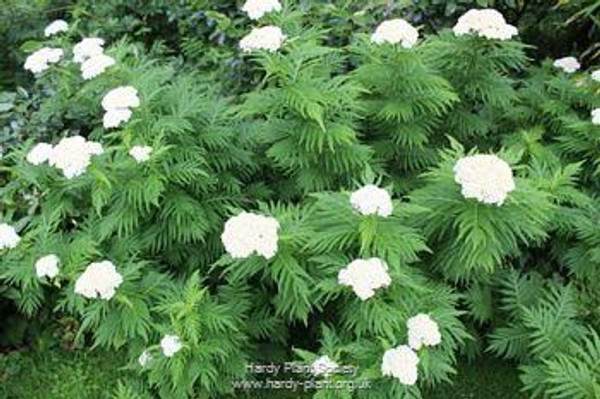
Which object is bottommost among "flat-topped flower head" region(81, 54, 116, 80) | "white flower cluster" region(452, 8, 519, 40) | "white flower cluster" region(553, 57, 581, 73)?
"white flower cluster" region(553, 57, 581, 73)

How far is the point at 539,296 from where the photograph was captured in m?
3.78

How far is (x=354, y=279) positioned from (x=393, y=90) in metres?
1.19

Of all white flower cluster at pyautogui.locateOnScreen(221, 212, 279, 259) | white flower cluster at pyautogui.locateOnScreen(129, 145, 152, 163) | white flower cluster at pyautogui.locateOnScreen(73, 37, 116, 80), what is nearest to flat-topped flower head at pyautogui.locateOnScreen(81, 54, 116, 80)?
white flower cluster at pyautogui.locateOnScreen(73, 37, 116, 80)

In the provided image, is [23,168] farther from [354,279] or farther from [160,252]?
[354,279]

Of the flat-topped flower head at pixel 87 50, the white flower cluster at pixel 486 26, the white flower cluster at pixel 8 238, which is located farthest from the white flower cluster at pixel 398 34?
the white flower cluster at pixel 8 238

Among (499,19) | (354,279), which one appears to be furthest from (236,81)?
(354,279)

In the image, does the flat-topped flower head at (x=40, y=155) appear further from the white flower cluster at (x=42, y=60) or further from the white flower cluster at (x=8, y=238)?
the white flower cluster at (x=42, y=60)

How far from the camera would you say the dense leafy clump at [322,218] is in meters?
3.24

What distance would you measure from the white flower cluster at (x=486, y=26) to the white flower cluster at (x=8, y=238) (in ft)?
7.99

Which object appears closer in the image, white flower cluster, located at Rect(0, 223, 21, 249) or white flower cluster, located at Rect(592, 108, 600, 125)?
white flower cluster, located at Rect(0, 223, 21, 249)

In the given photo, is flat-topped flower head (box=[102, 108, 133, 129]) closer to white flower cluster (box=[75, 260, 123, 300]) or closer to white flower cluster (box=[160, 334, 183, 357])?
white flower cluster (box=[75, 260, 123, 300])

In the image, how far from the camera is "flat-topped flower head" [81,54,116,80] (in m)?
3.87

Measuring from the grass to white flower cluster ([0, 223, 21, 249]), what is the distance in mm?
920

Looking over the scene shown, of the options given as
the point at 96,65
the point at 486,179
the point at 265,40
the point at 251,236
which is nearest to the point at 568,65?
the point at 486,179
